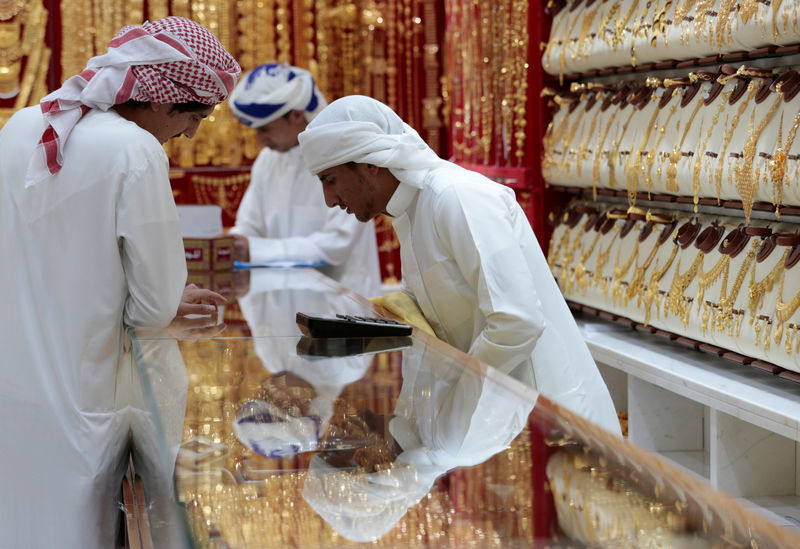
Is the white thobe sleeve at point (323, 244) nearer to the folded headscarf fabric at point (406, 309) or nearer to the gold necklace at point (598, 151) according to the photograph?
the gold necklace at point (598, 151)

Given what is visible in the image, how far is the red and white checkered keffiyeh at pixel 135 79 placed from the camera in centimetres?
212

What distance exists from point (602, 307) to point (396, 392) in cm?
290

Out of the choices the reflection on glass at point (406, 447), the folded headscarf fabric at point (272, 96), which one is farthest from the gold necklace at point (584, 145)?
the reflection on glass at point (406, 447)

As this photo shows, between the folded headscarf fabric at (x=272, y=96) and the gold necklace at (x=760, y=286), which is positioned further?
the folded headscarf fabric at (x=272, y=96)

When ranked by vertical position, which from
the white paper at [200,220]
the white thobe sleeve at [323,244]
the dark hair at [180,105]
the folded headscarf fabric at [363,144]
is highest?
the dark hair at [180,105]

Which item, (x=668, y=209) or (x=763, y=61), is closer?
(x=763, y=61)

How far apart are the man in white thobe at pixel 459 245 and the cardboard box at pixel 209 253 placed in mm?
1606

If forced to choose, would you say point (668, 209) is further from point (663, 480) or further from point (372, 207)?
point (663, 480)

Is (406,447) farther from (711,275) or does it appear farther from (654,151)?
(654,151)

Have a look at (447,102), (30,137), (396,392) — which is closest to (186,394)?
(396,392)

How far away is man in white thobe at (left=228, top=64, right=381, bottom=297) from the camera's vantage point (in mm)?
4285

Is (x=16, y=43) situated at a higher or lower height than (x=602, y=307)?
higher

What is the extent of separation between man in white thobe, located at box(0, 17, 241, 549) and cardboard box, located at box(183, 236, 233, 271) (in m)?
1.71

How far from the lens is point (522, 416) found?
4.91 feet
